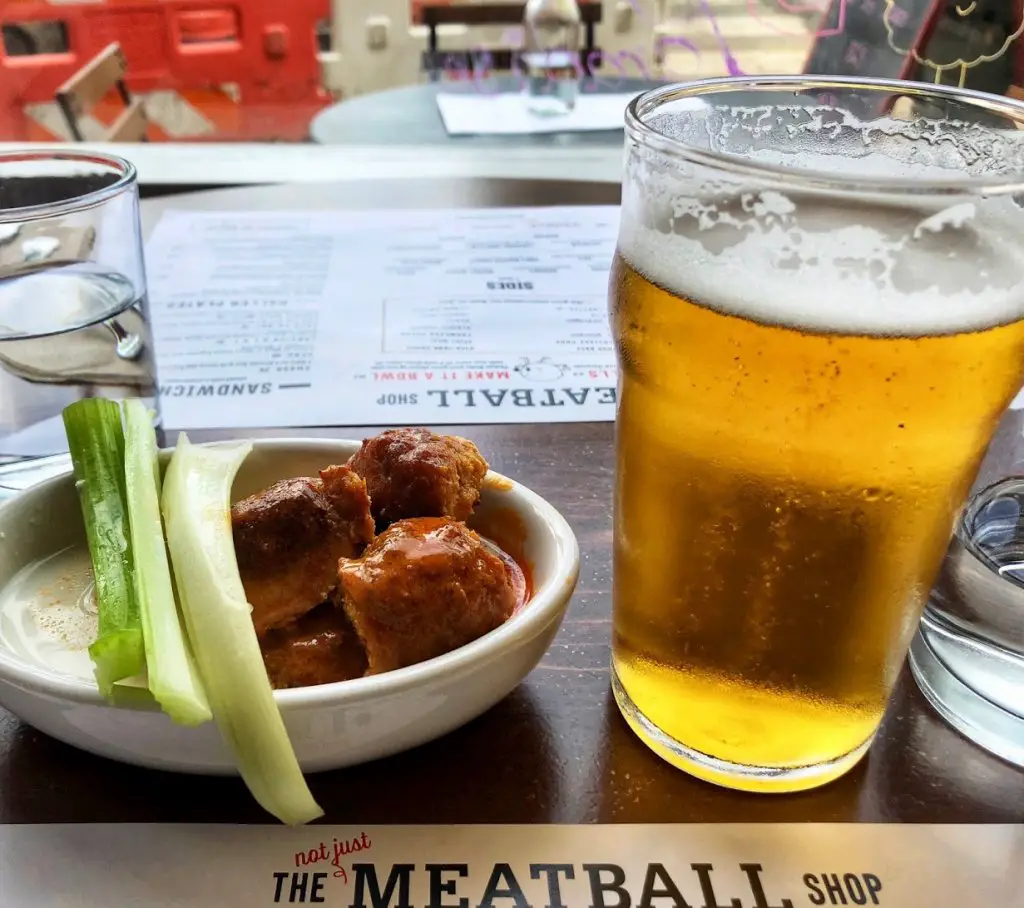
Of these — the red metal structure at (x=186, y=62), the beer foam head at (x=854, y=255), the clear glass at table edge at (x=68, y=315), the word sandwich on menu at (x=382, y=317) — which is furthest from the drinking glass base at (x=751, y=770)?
the red metal structure at (x=186, y=62)

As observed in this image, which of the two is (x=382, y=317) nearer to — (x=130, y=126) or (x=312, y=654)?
(x=312, y=654)

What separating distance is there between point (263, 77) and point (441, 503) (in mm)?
4638

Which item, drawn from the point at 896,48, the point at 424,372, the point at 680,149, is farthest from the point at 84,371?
the point at 896,48

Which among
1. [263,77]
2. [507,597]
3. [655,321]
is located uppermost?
[655,321]

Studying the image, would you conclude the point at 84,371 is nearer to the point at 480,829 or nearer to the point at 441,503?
the point at 441,503

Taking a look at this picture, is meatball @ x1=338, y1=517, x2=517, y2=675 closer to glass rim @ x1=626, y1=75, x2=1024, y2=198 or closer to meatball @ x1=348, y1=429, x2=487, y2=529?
meatball @ x1=348, y1=429, x2=487, y2=529

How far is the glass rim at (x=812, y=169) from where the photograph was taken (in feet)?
1.30

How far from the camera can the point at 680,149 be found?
1.44 ft

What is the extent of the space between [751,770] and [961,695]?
0.15 m

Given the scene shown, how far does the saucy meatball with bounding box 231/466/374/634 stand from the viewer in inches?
21.0

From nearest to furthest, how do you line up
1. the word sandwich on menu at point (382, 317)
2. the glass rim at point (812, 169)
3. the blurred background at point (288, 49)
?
1. the glass rim at point (812, 169)
2. the word sandwich on menu at point (382, 317)
3. the blurred background at point (288, 49)

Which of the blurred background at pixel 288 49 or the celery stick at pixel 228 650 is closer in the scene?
the celery stick at pixel 228 650

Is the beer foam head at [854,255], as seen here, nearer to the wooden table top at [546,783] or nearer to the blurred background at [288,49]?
the wooden table top at [546,783]

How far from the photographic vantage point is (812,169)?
0.50 metres
